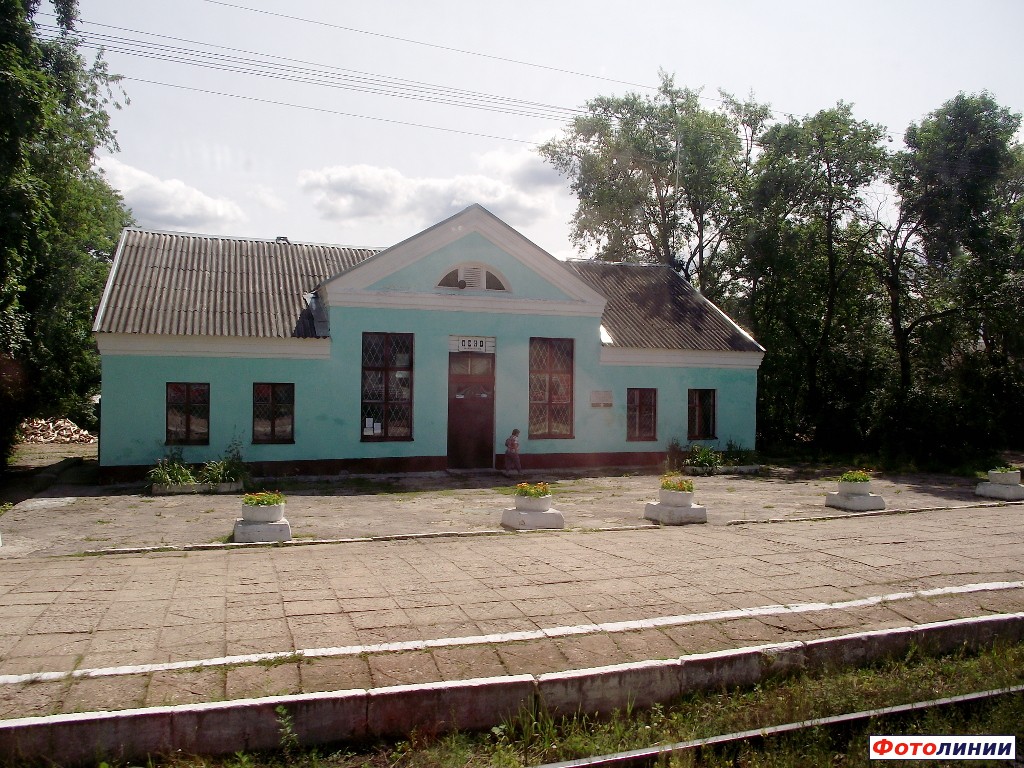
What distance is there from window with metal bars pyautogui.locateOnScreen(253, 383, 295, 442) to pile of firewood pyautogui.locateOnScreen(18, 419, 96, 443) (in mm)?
18650

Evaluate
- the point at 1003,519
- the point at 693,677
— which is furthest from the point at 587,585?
the point at 1003,519

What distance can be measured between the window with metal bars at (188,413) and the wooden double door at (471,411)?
5.60m

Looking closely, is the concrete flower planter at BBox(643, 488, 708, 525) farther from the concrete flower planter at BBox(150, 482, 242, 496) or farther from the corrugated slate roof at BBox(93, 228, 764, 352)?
the corrugated slate roof at BBox(93, 228, 764, 352)

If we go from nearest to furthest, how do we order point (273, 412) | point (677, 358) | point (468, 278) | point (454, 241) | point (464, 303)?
point (273, 412)
point (454, 241)
point (464, 303)
point (468, 278)
point (677, 358)

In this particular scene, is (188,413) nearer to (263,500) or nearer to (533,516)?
(263,500)

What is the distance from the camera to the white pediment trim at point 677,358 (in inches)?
822

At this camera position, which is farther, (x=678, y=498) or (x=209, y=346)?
(x=209, y=346)

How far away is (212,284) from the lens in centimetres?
1883

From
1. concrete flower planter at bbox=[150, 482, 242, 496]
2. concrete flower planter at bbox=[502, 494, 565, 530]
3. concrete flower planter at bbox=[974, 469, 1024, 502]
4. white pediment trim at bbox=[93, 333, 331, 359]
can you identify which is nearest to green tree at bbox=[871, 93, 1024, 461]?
concrete flower planter at bbox=[974, 469, 1024, 502]

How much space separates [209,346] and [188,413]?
60.0 inches

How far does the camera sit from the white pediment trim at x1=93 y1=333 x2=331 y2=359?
1658 centimetres

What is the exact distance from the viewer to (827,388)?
1040 inches

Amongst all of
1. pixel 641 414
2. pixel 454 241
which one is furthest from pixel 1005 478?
pixel 454 241

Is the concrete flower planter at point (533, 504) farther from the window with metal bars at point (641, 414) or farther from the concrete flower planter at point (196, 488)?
the window with metal bars at point (641, 414)
